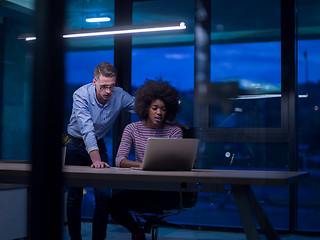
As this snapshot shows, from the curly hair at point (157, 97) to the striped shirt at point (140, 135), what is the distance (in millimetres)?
79

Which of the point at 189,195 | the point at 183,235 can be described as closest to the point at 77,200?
Answer: the point at 189,195

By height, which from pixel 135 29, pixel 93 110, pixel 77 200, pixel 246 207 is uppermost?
pixel 135 29

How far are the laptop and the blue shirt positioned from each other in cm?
88

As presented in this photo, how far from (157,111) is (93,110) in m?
0.63

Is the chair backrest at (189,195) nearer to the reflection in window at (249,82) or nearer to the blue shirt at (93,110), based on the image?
the blue shirt at (93,110)

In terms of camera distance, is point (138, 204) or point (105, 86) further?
point (105, 86)

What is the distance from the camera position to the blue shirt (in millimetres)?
2998

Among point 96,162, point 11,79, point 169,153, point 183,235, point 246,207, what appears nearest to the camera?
point 246,207

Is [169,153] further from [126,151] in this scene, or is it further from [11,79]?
[11,79]

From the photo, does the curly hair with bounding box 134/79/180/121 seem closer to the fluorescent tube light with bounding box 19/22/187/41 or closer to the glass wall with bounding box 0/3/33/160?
the fluorescent tube light with bounding box 19/22/187/41

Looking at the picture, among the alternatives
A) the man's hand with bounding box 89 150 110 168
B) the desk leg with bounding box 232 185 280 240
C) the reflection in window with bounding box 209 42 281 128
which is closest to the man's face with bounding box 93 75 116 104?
the man's hand with bounding box 89 150 110 168

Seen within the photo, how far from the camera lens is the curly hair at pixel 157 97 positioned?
9.15 ft

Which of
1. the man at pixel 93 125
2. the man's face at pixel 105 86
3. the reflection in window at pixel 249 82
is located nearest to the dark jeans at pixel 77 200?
the man at pixel 93 125

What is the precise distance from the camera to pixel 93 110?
316 cm
